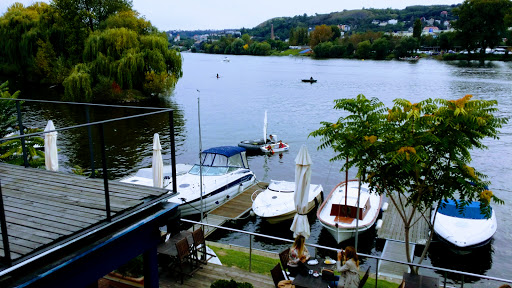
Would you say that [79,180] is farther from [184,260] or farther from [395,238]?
[395,238]

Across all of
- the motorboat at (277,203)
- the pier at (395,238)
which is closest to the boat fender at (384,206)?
the pier at (395,238)

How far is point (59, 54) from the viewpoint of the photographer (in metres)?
70.1

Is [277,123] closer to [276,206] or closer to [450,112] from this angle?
[276,206]

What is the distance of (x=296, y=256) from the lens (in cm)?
1113

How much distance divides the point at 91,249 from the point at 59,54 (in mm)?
72521

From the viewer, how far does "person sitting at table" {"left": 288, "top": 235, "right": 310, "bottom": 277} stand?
1095 cm

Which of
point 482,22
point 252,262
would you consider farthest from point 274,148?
point 482,22

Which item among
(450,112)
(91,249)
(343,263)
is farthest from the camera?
(450,112)

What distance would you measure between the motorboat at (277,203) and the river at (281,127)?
88 centimetres

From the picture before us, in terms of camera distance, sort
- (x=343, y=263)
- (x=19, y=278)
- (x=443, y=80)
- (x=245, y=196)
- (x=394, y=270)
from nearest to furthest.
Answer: (x=19, y=278) < (x=343, y=263) < (x=394, y=270) < (x=245, y=196) < (x=443, y=80)

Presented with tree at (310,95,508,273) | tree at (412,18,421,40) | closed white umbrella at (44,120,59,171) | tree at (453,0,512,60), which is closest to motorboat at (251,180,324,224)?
tree at (310,95,508,273)

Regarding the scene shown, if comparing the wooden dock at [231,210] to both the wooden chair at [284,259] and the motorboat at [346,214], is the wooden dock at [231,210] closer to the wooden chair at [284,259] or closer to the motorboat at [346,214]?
the motorboat at [346,214]

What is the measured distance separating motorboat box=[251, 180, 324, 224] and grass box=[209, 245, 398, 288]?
820 cm

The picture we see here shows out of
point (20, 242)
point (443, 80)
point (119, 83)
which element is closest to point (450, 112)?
point (20, 242)
